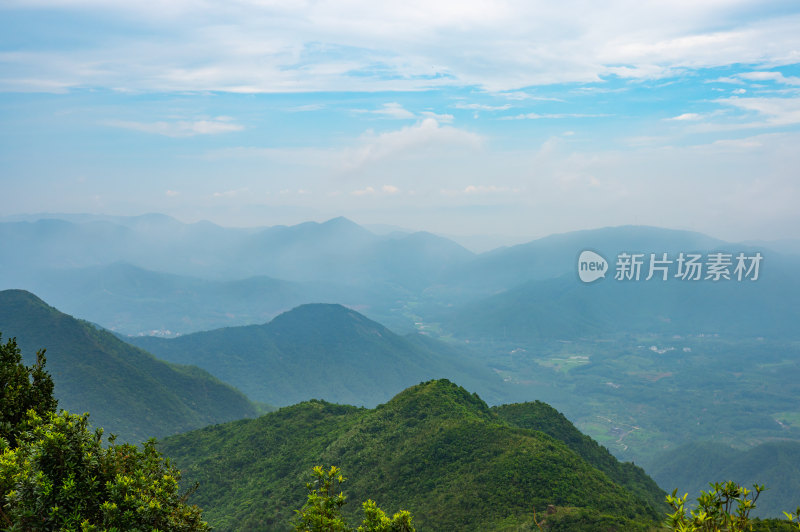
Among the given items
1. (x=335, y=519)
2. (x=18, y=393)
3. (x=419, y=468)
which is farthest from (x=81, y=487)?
(x=419, y=468)

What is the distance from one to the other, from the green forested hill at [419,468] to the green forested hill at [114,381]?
36.8 m

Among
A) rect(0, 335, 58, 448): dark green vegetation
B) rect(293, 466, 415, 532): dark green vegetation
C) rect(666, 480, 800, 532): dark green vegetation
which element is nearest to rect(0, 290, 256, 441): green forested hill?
rect(0, 335, 58, 448): dark green vegetation

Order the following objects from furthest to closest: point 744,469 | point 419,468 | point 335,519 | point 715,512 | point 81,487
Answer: point 744,469
point 419,468
point 81,487
point 335,519
point 715,512

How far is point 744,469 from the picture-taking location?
450 feet

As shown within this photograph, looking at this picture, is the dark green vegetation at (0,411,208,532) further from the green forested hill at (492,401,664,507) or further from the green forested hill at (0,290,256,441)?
the green forested hill at (0,290,256,441)

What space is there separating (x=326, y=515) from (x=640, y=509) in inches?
1734

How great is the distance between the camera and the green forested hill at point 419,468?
4194cm

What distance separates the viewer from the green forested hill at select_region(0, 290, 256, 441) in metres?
109

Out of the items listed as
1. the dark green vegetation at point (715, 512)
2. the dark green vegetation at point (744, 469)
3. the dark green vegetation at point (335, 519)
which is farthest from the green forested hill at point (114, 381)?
the dark green vegetation at point (744, 469)

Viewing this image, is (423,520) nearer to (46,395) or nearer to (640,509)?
(640,509)

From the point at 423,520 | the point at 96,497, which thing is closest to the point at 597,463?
the point at 423,520

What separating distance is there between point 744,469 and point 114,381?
562 ft

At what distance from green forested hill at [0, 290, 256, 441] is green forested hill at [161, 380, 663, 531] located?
121ft

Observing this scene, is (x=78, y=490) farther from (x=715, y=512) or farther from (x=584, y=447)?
(x=584, y=447)
